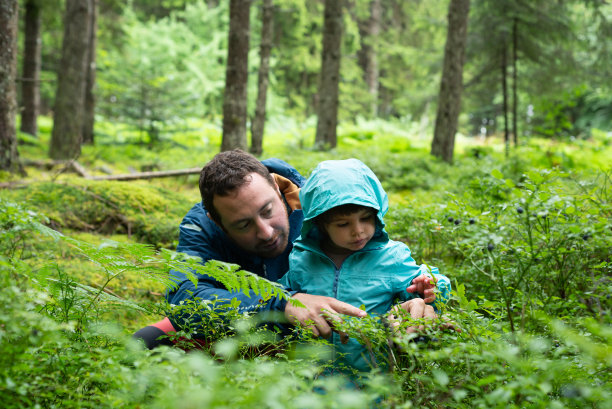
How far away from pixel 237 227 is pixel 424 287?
1324 millimetres

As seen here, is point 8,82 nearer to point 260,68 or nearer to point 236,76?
point 236,76

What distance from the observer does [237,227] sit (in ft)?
10.0

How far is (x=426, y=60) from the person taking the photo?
47.9 feet

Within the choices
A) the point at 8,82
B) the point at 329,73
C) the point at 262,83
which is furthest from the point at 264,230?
the point at 262,83

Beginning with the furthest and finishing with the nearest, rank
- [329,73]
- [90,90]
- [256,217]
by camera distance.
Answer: [90,90] → [329,73] → [256,217]

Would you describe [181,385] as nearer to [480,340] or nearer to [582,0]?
[480,340]

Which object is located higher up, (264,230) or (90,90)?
(90,90)

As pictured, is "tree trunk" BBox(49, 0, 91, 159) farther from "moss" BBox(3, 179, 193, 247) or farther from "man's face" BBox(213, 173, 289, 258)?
"man's face" BBox(213, 173, 289, 258)

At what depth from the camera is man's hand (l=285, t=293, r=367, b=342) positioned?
7.12 ft

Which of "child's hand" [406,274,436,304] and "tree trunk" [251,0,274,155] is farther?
"tree trunk" [251,0,274,155]

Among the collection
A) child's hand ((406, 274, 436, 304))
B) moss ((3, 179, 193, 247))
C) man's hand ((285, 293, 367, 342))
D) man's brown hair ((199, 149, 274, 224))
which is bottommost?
moss ((3, 179, 193, 247))

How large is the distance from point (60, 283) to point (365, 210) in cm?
162

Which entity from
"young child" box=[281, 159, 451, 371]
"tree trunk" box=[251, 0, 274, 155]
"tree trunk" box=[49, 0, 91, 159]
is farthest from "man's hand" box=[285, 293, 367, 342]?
"tree trunk" box=[49, 0, 91, 159]

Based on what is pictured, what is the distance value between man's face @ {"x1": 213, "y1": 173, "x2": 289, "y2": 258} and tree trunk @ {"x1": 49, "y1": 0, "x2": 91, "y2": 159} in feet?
31.1
